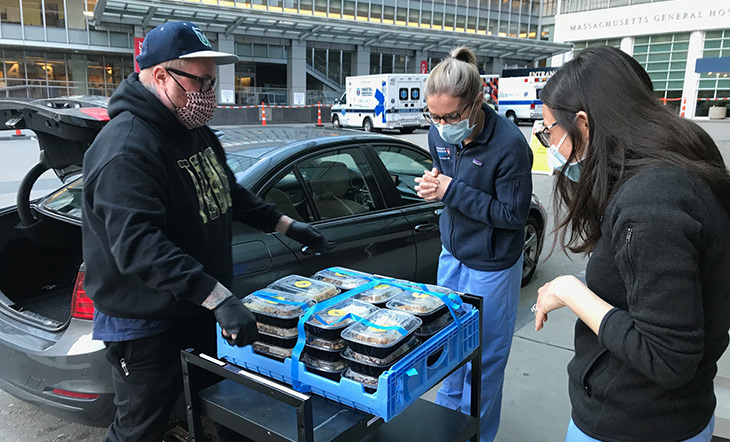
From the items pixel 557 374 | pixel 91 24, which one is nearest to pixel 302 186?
pixel 557 374

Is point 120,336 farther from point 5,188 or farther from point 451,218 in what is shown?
point 5,188

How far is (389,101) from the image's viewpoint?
22406mm

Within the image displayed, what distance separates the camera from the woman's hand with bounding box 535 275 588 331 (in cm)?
144

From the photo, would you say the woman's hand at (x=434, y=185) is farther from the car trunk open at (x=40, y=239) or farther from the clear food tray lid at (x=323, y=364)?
the car trunk open at (x=40, y=239)

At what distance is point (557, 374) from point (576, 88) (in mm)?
2835

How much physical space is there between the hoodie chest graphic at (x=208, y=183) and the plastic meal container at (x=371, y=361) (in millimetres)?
842

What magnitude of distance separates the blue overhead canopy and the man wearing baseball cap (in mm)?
36677

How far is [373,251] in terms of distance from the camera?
3.70m

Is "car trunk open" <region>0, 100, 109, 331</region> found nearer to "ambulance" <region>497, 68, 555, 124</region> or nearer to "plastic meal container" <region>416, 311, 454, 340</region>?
"plastic meal container" <region>416, 311, 454, 340</region>

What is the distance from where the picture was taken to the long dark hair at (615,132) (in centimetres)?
131

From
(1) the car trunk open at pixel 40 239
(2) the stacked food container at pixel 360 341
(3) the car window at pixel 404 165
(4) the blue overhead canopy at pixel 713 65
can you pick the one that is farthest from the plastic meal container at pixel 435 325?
(4) the blue overhead canopy at pixel 713 65

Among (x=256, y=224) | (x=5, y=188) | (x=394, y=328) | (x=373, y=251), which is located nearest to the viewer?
(x=394, y=328)

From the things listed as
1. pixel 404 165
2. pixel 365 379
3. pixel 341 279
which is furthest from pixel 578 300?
pixel 404 165

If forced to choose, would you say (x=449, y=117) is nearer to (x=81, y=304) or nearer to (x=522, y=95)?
(x=81, y=304)
